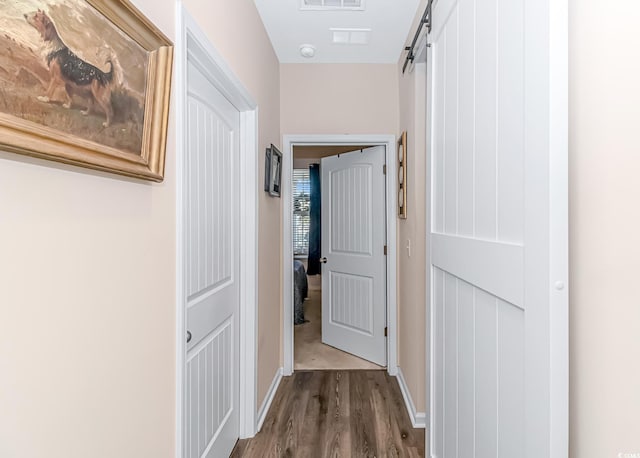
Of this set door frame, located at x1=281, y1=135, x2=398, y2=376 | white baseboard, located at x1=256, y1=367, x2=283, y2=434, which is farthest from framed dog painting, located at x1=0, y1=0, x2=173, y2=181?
door frame, located at x1=281, y1=135, x2=398, y2=376

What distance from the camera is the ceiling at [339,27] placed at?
86.6 inches

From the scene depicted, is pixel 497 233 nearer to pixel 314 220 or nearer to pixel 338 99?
pixel 338 99

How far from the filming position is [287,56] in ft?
9.48

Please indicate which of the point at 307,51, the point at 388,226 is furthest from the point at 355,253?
the point at 307,51

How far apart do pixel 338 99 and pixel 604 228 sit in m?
2.68

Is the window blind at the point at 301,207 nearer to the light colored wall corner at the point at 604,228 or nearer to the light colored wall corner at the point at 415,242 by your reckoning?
the light colored wall corner at the point at 415,242

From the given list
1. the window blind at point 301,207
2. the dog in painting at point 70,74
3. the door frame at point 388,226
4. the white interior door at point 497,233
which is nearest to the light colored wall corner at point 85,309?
the dog in painting at point 70,74

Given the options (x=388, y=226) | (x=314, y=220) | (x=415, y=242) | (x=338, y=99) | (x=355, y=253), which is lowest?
(x=355, y=253)

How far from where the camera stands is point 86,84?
0.71m

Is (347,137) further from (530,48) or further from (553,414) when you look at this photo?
(553,414)

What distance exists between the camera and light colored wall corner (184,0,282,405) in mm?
1595

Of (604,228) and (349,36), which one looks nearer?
(604,228)

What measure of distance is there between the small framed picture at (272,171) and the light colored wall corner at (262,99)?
56 millimetres

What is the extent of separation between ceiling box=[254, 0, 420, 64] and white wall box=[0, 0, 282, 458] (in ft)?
3.87
